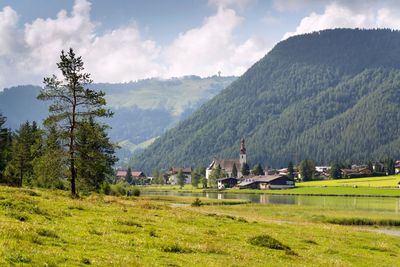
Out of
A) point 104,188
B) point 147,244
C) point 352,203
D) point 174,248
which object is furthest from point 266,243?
point 352,203

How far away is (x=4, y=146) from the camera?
100750 millimetres

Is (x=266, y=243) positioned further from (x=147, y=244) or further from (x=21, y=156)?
(x=21, y=156)

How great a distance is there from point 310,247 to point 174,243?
45.6 ft

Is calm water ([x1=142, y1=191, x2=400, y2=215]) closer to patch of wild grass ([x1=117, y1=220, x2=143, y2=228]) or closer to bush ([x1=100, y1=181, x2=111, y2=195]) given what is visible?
Result: bush ([x1=100, y1=181, x2=111, y2=195])

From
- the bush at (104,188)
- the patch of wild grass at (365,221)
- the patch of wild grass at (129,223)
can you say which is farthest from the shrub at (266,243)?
the bush at (104,188)

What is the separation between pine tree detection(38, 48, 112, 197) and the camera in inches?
2183

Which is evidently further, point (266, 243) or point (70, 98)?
point (70, 98)

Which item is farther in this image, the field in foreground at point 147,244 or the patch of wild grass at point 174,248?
the patch of wild grass at point 174,248

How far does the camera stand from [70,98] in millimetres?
57031

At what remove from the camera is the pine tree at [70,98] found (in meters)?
55.4

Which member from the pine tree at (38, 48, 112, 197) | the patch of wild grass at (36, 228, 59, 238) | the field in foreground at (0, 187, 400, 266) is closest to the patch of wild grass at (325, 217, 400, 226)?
the field in foreground at (0, 187, 400, 266)

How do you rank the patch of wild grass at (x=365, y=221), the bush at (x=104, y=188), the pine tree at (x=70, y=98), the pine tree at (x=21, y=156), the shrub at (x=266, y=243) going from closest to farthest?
the shrub at (x=266, y=243)
the pine tree at (x=70, y=98)
the patch of wild grass at (x=365, y=221)
the pine tree at (x=21, y=156)
the bush at (x=104, y=188)

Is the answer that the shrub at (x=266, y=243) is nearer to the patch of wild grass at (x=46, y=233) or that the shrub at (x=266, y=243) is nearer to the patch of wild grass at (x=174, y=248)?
the patch of wild grass at (x=174, y=248)

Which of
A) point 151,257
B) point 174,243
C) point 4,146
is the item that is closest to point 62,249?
point 151,257
